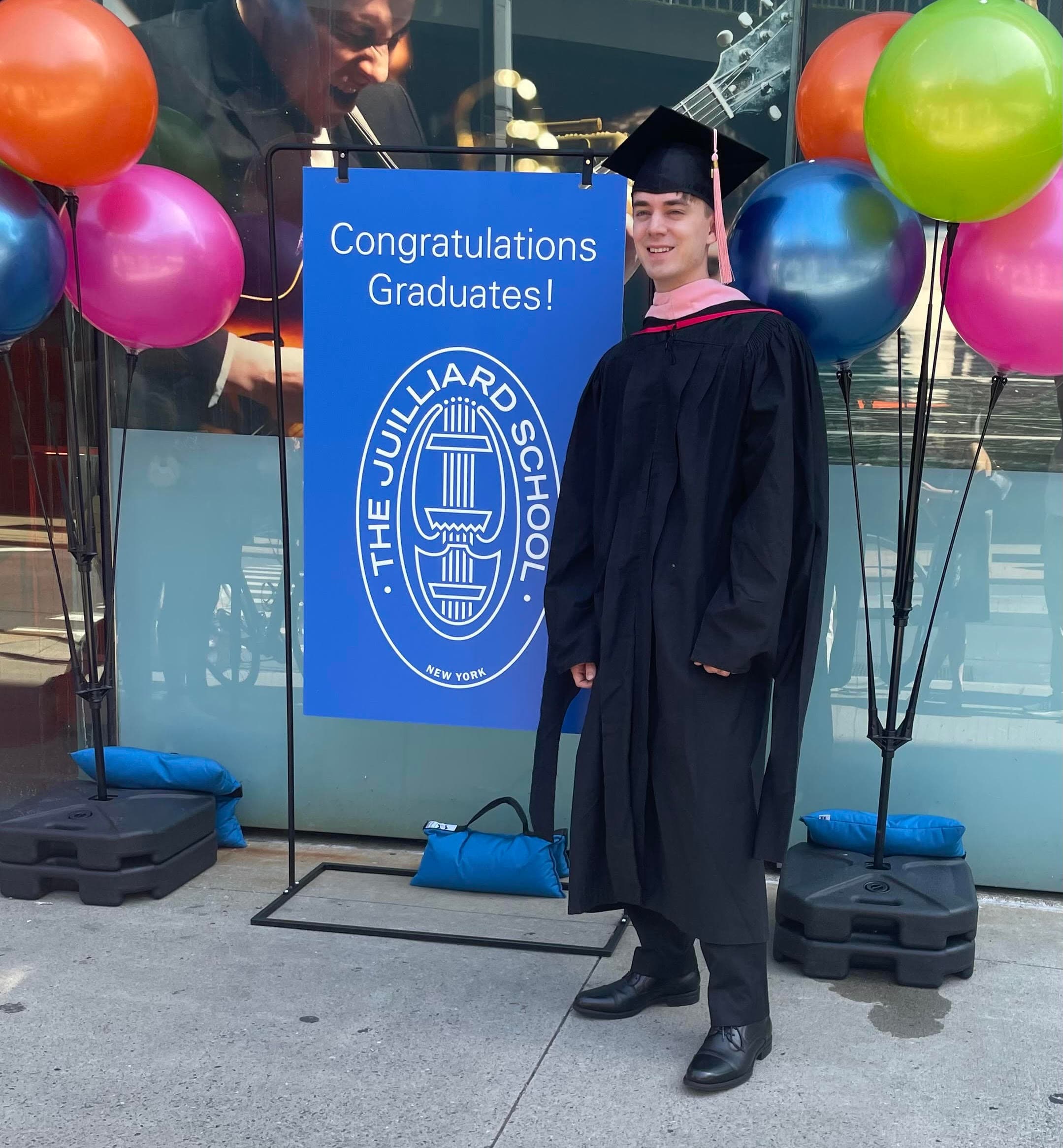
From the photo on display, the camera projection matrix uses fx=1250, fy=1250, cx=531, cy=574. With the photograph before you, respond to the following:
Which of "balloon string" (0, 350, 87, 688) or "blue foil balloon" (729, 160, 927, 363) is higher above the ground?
"blue foil balloon" (729, 160, 927, 363)

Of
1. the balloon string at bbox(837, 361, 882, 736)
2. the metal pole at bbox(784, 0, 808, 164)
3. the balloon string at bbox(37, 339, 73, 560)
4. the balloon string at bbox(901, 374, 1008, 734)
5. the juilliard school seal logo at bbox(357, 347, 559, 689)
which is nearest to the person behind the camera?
the balloon string at bbox(901, 374, 1008, 734)

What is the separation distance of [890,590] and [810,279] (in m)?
1.32

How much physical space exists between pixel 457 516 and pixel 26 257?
4.39 ft

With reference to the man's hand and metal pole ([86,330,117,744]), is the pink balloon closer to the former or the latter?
the man's hand

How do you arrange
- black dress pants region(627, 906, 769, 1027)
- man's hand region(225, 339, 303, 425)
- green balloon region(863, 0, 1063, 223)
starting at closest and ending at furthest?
green balloon region(863, 0, 1063, 223) → black dress pants region(627, 906, 769, 1027) → man's hand region(225, 339, 303, 425)

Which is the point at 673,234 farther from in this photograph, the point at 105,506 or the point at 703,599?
the point at 105,506

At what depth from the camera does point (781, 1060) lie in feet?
9.64

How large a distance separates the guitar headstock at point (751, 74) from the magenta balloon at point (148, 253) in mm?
1542

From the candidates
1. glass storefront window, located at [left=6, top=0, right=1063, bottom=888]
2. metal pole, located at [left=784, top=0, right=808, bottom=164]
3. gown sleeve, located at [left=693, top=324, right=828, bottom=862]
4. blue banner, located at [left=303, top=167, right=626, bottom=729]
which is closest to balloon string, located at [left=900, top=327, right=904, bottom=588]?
glass storefront window, located at [left=6, top=0, right=1063, bottom=888]

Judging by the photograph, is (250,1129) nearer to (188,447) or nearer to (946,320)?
(188,447)

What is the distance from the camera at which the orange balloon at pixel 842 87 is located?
123 inches

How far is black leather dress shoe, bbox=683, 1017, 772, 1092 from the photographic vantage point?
2.78m

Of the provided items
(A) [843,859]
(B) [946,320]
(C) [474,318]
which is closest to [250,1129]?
(A) [843,859]

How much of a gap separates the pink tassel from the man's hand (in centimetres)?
178
